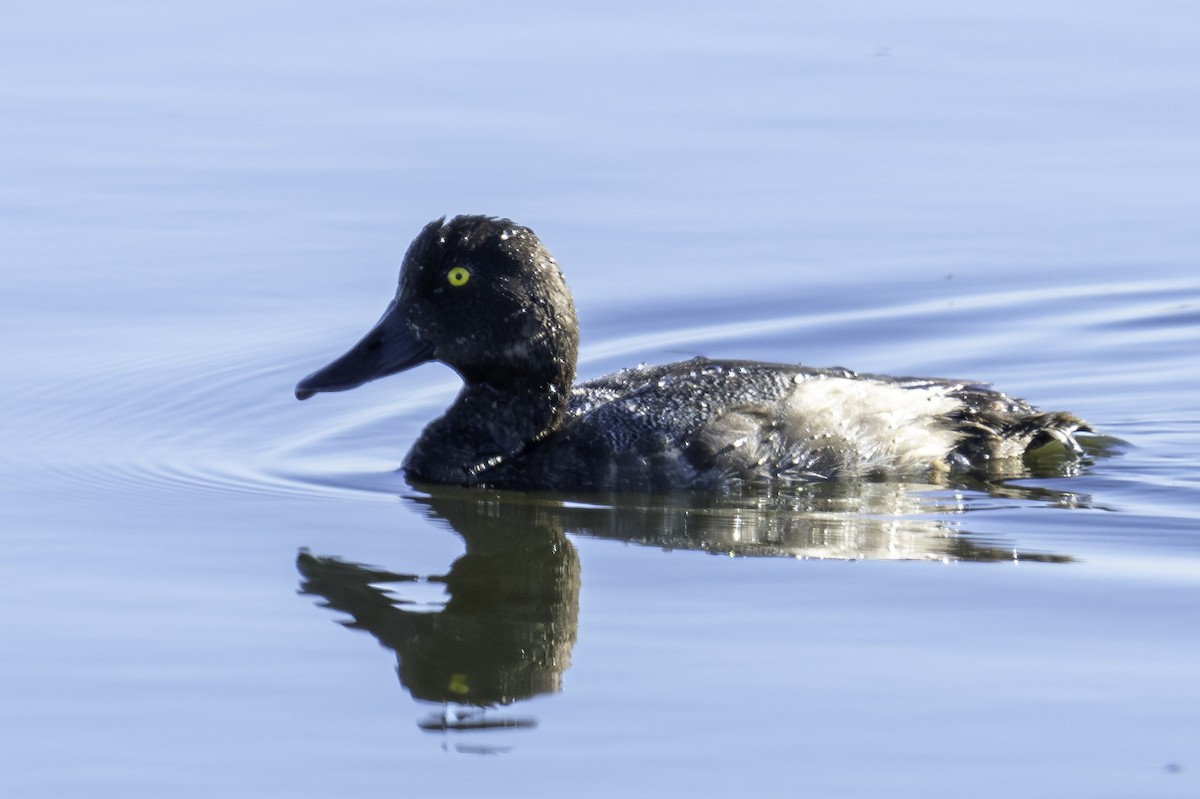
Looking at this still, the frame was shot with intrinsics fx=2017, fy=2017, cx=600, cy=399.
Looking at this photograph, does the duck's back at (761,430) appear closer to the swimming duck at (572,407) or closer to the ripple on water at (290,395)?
→ the swimming duck at (572,407)

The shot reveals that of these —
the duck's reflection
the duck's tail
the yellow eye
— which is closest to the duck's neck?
the duck's reflection

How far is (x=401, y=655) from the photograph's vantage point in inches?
278

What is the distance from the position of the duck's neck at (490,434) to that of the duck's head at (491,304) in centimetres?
5

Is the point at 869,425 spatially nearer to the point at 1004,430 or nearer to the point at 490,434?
the point at 1004,430

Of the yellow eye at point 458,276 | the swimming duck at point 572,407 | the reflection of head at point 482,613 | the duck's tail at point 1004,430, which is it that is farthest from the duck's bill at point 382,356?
the duck's tail at point 1004,430

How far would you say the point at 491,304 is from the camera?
9.52 m

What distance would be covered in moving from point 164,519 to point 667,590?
2423 mm

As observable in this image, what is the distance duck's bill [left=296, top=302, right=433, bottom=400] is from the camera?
9.73 m

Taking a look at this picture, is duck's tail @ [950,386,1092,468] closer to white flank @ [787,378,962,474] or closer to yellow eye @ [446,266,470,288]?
white flank @ [787,378,962,474]

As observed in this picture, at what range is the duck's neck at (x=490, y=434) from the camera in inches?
375

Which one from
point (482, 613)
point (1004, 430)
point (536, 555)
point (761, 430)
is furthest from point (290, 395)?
point (1004, 430)

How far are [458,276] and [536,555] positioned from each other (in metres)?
1.77

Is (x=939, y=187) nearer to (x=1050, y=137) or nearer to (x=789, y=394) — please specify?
(x=1050, y=137)

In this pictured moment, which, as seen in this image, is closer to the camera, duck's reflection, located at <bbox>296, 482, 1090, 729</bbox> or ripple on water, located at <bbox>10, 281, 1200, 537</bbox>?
duck's reflection, located at <bbox>296, 482, 1090, 729</bbox>
